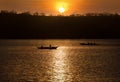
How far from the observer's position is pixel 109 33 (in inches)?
6048

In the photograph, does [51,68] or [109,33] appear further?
[109,33]

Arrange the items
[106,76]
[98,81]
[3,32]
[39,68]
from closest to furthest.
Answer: [98,81] < [106,76] < [39,68] < [3,32]

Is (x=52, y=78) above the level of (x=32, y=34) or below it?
below

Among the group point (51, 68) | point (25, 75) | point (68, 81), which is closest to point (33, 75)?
point (25, 75)

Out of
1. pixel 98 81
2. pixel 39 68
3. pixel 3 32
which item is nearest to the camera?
pixel 98 81

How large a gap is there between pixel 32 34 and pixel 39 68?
103552 millimetres

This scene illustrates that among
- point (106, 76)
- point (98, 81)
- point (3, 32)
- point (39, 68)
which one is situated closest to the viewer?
point (98, 81)

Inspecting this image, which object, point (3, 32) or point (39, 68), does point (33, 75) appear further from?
point (3, 32)

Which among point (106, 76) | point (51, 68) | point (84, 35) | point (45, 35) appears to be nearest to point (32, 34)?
point (45, 35)

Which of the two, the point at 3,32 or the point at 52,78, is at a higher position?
the point at 3,32

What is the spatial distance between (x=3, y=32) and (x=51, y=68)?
97593mm

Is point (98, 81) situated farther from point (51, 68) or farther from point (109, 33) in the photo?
point (109, 33)

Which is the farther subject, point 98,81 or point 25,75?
point 25,75

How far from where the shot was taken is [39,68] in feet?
175
